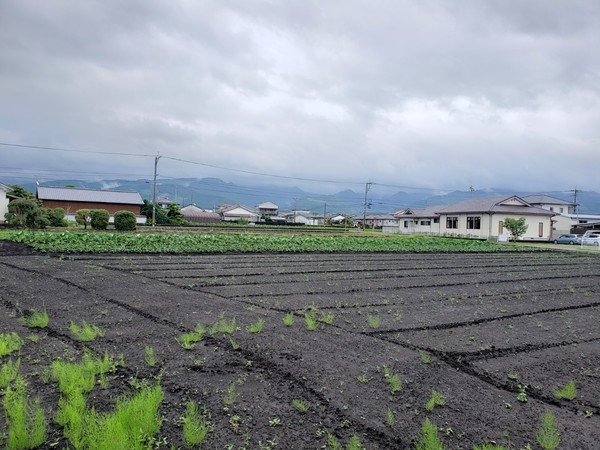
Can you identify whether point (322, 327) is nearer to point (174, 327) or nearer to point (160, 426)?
point (174, 327)

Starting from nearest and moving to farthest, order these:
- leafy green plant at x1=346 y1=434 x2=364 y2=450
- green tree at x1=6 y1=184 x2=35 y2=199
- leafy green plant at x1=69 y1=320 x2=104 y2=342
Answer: leafy green plant at x1=346 y1=434 x2=364 y2=450 → leafy green plant at x1=69 y1=320 x2=104 y2=342 → green tree at x1=6 y1=184 x2=35 y2=199

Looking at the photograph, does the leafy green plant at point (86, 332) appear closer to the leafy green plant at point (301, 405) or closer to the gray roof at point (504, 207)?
the leafy green plant at point (301, 405)

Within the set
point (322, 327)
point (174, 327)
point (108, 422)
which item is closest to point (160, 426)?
point (108, 422)

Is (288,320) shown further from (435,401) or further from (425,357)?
(435,401)

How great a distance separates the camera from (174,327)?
20.5ft

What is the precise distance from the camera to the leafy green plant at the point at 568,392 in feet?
14.4

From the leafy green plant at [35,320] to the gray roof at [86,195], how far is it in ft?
154

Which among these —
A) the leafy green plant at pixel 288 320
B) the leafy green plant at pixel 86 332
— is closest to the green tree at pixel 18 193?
the leafy green plant at pixel 86 332

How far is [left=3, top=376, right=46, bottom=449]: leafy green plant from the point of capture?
3143mm

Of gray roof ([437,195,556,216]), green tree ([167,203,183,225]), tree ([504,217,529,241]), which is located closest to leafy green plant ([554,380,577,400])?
tree ([504,217,529,241])

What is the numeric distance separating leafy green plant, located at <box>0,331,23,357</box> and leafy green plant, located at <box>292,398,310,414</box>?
130 inches

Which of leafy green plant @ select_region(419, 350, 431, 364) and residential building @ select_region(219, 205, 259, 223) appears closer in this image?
leafy green plant @ select_region(419, 350, 431, 364)

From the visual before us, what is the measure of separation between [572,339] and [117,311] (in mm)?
6947

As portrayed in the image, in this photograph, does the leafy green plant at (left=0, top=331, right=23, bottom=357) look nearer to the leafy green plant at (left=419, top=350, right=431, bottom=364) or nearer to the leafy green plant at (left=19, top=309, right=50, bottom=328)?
the leafy green plant at (left=19, top=309, right=50, bottom=328)
